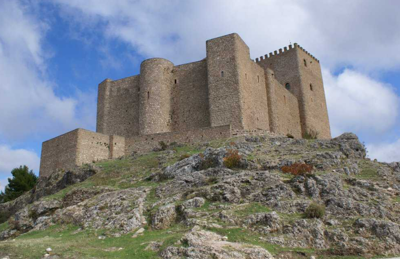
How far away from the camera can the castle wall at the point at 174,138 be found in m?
26.0

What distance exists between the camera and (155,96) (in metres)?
31.3

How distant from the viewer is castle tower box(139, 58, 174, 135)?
30.6 meters

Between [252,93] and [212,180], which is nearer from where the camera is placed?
[212,180]

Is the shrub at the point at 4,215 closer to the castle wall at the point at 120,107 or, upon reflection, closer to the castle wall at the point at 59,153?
the castle wall at the point at 59,153

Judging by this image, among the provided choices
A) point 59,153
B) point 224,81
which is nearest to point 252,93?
point 224,81

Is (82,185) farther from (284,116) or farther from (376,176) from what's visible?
(284,116)

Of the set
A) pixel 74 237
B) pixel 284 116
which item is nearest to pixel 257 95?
pixel 284 116

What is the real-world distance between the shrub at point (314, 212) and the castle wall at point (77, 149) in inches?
722

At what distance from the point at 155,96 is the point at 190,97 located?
119 inches

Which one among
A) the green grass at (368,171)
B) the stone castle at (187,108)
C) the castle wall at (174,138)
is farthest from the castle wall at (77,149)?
the green grass at (368,171)

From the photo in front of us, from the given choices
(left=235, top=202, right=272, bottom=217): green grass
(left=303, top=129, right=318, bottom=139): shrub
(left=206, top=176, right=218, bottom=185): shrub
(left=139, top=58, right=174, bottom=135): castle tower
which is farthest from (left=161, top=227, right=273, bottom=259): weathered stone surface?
(left=303, top=129, right=318, bottom=139): shrub

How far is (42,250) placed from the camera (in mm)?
10766

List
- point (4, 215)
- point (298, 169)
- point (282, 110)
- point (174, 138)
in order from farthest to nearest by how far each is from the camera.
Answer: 1. point (282, 110)
2. point (174, 138)
3. point (4, 215)
4. point (298, 169)

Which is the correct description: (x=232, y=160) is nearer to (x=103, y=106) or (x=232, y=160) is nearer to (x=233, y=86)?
(x=233, y=86)
